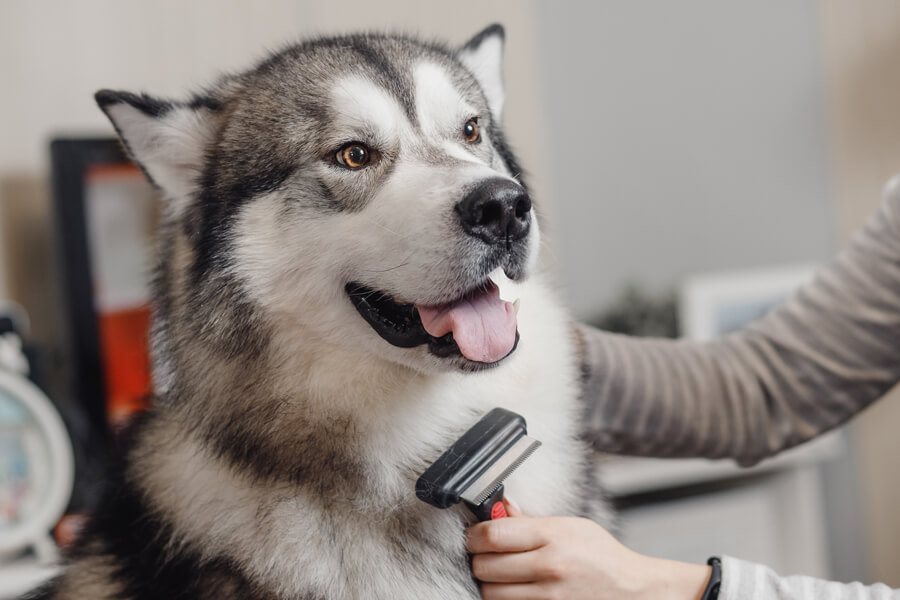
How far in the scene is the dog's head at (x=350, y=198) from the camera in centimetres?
88

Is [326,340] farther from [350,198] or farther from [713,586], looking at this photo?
[713,586]

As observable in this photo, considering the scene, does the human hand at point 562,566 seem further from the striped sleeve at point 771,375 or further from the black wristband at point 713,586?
the striped sleeve at point 771,375

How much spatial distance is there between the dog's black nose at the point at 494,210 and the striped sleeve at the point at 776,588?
473mm

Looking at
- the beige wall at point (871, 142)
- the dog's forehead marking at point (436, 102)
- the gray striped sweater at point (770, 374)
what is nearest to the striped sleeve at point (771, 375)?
the gray striped sweater at point (770, 374)

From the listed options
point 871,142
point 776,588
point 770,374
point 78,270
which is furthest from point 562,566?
point 871,142

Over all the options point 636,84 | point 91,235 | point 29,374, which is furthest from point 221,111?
point 636,84

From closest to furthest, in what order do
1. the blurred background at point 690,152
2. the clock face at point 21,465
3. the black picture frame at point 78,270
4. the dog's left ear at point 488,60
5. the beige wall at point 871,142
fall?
the dog's left ear at point 488,60 → the clock face at point 21,465 → the black picture frame at point 78,270 → the blurred background at point 690,152 → the beige wall at point 871,142

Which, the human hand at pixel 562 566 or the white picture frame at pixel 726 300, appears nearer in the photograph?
the human hand at pixel 562 566

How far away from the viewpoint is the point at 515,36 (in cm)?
266

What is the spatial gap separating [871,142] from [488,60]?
2.23m

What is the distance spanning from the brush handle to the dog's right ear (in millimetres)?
564

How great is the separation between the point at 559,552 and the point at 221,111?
0.72m

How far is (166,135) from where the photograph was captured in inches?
40.3

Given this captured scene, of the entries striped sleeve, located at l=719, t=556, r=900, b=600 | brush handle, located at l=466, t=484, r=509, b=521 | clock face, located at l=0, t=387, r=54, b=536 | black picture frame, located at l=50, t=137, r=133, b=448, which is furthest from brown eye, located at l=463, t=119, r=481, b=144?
black picture frame, located at l=50, t=137, r=133, b=448
